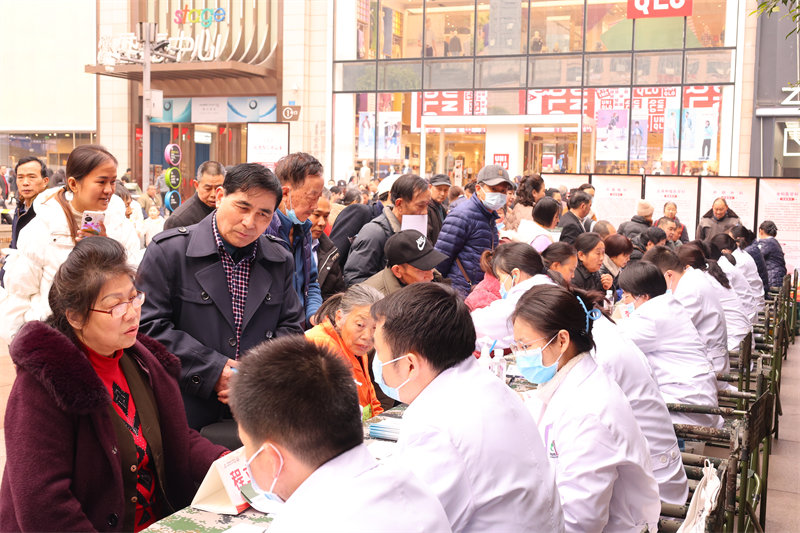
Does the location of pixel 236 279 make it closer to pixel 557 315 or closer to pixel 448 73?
pixel 557 315

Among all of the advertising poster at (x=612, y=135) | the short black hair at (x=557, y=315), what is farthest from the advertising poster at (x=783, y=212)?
the short black hair at (x=557, y=315)

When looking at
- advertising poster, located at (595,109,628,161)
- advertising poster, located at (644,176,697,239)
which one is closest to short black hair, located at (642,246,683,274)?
advertising poster, located at (644,176,697,239)

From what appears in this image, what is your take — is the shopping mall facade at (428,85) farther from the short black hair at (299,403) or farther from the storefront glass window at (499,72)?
the short black hair at (299,403)

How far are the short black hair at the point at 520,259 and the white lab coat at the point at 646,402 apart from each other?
1.82 meters

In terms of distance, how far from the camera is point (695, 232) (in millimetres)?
13430

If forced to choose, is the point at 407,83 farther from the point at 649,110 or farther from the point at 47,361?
the point at 47,361

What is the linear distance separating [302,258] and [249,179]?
1.19 meters

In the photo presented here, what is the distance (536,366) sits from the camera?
3281mm

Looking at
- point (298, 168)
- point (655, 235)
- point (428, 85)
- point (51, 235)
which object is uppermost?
point (428, 85)

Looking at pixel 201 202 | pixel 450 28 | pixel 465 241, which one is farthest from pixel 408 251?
pixel 450 28

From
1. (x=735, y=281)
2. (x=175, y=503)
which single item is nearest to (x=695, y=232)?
(x=735, y=281)

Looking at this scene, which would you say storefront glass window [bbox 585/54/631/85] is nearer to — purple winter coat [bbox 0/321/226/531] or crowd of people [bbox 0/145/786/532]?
crowd of people [bbox 0/145/786/532]

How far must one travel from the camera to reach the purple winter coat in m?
2.41

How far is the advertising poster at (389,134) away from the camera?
2473 cm
